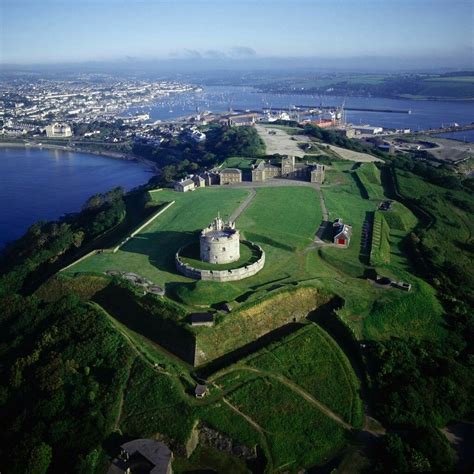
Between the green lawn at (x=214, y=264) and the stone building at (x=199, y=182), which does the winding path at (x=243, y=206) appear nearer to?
the stone building at (x=199, y=182)

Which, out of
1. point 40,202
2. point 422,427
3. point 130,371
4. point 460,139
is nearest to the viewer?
point 422,427

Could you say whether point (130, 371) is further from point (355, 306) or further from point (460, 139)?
point (460, 139)

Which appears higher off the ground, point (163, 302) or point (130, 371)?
point (163, 302)

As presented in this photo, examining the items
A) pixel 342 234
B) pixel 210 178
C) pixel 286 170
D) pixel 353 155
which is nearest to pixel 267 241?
pixel 342 234

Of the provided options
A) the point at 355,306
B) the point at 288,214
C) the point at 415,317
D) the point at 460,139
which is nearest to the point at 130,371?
the point at 355,306

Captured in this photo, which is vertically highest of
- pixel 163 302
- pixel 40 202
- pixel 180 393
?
pixel 163 302

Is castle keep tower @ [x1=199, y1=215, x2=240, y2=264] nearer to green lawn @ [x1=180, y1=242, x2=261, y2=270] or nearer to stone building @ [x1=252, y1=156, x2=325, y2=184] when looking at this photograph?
green lawn @ [x1=180, y1=242, x2=261, y2=270]

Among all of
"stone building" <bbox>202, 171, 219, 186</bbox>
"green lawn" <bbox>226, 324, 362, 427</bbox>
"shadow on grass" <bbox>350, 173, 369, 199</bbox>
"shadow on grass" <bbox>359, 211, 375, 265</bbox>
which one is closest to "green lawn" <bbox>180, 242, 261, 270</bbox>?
"green lawn" <bbox>226, 324, 362, 427</bbox>

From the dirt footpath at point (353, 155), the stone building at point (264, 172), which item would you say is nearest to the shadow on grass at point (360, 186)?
the stone building at point (264, 172)
